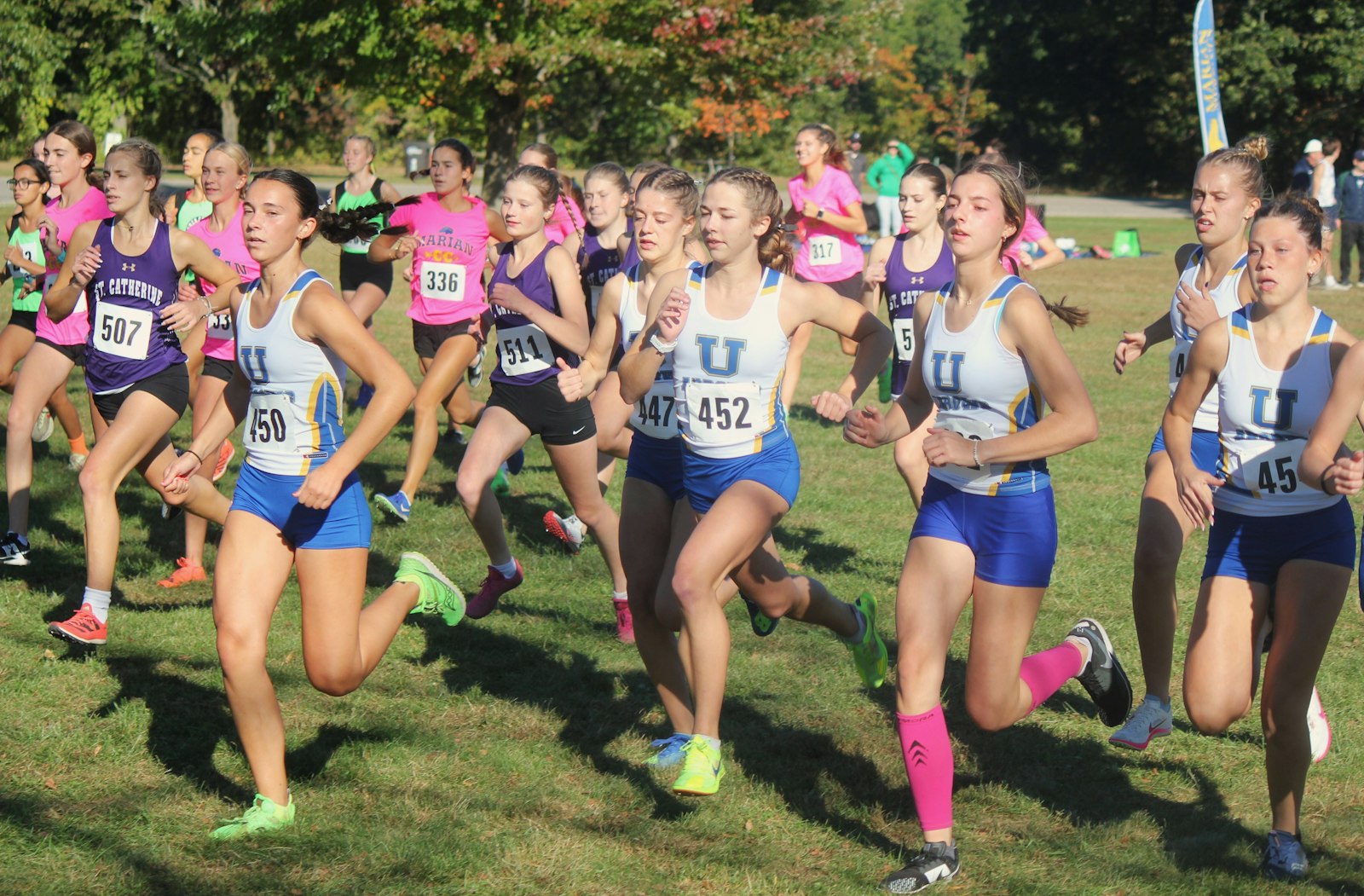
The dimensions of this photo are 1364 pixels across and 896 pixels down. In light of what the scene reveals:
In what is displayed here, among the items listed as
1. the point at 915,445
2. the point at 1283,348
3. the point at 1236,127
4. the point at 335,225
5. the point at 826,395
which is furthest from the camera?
the point at 1236,127

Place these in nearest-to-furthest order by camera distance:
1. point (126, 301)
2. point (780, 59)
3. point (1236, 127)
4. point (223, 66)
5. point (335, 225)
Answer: point (335, 225) < point (126, 301) < point (780, 59) < point (223, 66) < point (1236, 127)

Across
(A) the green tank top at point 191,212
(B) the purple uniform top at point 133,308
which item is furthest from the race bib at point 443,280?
(B) the purple uniform top at point 133,308

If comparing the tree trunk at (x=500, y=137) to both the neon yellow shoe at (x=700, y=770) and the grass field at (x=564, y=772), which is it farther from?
the neon yellow shoe at (x=700, y=770)

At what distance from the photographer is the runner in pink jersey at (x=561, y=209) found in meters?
8.40

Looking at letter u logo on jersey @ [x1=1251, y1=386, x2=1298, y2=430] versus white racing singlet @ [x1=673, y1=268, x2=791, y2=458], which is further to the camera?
white racing singlet @ [x1=673, y1=268, x2=791, y2=458]

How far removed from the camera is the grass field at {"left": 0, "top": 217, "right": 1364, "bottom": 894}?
438 cm

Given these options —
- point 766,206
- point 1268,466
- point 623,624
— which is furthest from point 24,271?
point 1268,466

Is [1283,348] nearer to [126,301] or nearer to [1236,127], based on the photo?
[126,301]

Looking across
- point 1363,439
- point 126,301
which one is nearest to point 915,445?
point 126,301

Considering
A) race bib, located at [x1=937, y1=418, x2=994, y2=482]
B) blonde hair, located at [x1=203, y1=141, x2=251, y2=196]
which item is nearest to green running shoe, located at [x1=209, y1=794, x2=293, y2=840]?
race bib, located at [x1=937, y1=418, x2=994, y2=482]

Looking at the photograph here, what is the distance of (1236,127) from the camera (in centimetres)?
4591

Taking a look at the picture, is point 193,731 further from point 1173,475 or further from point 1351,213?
point 1351,213

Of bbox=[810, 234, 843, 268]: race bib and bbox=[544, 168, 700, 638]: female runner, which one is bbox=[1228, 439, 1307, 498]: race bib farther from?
bbox=[810, 234, 843, 268]: race bib

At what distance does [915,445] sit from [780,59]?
69.5 feet
